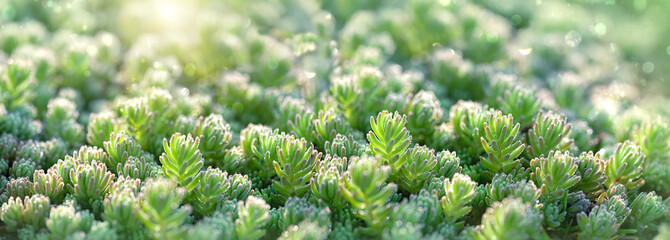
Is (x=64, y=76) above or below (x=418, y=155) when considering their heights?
above

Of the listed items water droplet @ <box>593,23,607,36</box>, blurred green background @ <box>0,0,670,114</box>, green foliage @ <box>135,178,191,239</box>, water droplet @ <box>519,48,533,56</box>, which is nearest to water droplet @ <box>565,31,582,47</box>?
blurred green background @ <box>0,0,670,114</box>

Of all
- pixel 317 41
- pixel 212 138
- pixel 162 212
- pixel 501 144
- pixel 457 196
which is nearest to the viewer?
pixel 162 212

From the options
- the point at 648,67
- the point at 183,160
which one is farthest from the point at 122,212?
the point at 648,67

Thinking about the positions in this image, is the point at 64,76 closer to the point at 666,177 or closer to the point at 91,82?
the point at 91,82

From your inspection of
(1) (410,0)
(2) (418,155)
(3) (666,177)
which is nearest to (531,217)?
(2) (418,155)

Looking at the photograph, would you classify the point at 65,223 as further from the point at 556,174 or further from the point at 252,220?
the point at 556,174

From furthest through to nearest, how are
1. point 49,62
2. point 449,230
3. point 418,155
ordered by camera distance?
point 49,62 < point 418,155 < point 449,230

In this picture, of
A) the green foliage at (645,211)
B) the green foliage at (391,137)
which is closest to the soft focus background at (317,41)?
the green foliage at (645,211)

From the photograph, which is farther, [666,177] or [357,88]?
[357,88]
